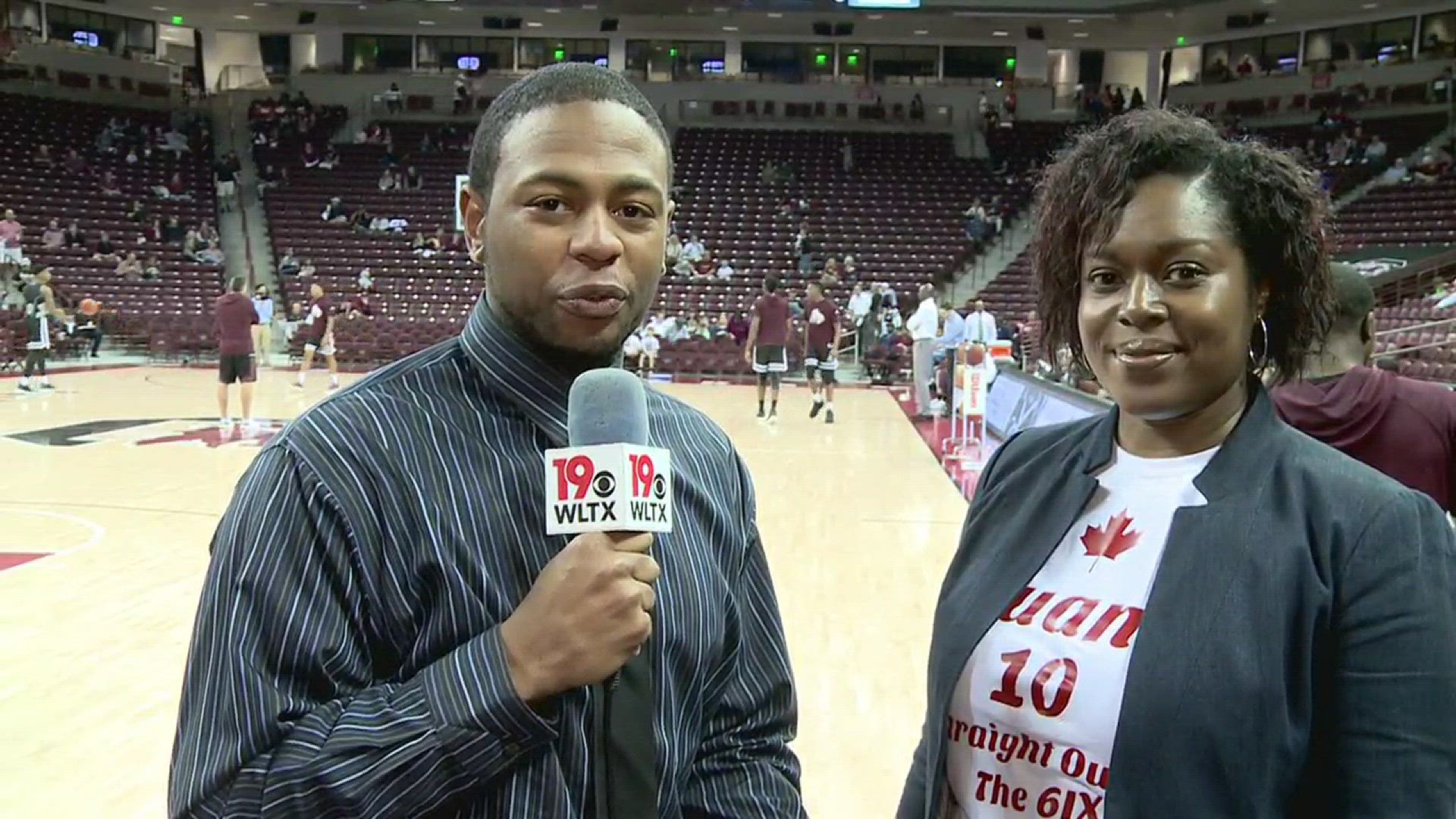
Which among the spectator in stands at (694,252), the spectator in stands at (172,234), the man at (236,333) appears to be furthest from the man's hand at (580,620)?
the spectator in stands at (172,234)

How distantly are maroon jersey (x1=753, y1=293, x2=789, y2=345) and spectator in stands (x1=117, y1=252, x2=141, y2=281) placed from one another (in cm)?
1480

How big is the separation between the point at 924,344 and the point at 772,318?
2193 millimetres

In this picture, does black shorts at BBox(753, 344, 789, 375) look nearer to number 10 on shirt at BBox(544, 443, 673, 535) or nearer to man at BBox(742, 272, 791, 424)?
man at BBox(742, 272, 791, 424)

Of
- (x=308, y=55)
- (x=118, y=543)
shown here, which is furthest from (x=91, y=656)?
(x=308, y=55)

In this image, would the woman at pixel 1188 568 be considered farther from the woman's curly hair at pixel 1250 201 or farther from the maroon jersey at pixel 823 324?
the maroon jersey at pixel 823 324

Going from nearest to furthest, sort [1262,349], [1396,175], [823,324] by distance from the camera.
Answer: [1262,349], [823,324], [1396,175]

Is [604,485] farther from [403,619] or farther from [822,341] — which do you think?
[822,341]

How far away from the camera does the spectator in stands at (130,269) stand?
21.3 m

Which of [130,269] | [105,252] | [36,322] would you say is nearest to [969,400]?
[36,322]

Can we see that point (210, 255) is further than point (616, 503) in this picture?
Yes

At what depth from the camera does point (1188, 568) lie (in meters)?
1.35

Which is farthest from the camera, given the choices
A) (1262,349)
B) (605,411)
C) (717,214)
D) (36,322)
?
(717,214)

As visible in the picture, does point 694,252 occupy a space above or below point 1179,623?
above

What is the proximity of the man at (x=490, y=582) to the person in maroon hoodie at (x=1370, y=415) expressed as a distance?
1827 millimetres
